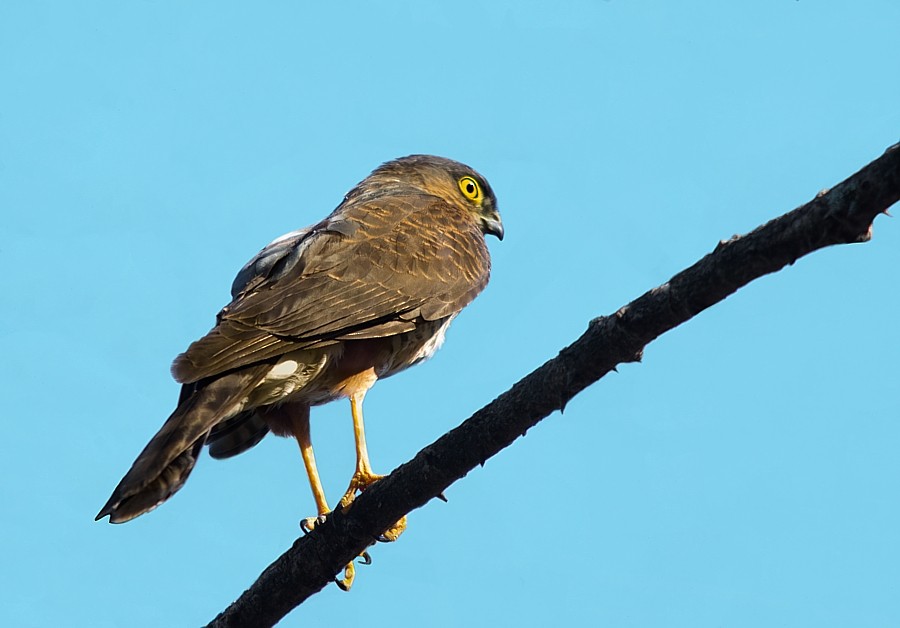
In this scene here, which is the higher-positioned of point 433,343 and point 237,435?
point 433,343

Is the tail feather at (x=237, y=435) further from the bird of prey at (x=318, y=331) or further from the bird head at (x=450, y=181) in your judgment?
the bird head at (x=450, y=181)

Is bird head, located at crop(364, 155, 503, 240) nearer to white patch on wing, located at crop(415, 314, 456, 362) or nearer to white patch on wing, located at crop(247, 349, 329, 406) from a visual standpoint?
white patch on wing, located at crop(415, 314, 456, 362)

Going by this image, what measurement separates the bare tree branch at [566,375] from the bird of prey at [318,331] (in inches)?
18.1

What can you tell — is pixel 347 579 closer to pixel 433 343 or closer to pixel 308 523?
pixel 308 523

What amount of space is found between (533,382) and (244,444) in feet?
8.79

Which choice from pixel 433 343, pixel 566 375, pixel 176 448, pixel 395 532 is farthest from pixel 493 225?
pixel 566 375

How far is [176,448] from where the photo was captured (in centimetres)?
462

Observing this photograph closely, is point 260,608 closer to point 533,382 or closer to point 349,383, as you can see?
point 349,383

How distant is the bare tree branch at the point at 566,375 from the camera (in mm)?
3260

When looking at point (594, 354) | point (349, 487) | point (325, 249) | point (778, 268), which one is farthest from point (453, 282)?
point (778, 268)

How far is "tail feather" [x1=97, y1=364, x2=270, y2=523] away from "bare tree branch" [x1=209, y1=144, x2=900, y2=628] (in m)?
0.58

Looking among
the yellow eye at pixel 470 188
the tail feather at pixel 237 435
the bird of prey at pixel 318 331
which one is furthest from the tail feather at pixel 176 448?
the yellow eye at pixel 470 188

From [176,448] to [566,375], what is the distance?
1.71 metres

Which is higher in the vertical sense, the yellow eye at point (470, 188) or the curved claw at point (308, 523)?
the yellow eye at point (470, 188)
